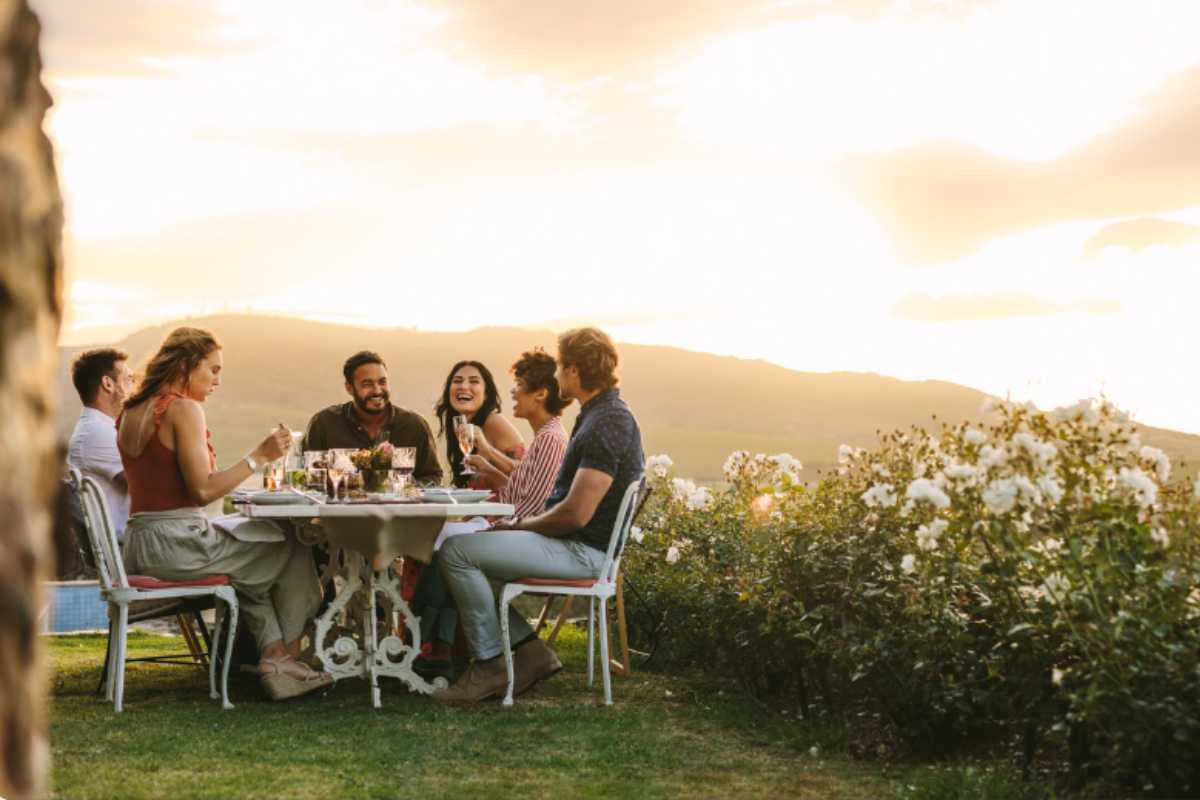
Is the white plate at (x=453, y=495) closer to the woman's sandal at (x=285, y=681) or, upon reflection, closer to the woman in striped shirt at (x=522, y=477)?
the woman in striped shirt at (x=522, y=477)

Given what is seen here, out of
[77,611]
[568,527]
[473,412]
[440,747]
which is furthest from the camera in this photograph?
[77,611]

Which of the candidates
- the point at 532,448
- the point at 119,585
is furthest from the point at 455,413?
the point at 119,585

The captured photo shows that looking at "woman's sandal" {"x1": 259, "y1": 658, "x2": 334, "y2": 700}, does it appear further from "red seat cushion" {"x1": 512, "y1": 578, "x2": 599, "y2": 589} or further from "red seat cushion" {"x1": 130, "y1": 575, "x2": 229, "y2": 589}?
"red seat cushion" {"x1": 512, "y1": 578, "x2": 599, "y2": 589}

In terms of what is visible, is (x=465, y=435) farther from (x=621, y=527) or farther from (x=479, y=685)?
(x=479, y=685)

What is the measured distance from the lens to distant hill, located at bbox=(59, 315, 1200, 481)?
5000 cm

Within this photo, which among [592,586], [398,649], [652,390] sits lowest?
[398,649]

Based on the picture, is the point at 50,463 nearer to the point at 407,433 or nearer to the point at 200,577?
the point at 200,577

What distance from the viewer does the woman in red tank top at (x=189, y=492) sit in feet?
17.3

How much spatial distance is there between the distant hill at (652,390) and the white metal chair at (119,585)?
4014cm

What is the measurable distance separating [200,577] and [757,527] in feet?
8.63

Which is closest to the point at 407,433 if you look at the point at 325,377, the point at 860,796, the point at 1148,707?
the point at 860,796

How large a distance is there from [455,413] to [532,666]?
5.21ft

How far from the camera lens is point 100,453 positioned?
598cm

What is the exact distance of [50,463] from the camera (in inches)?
39.5
